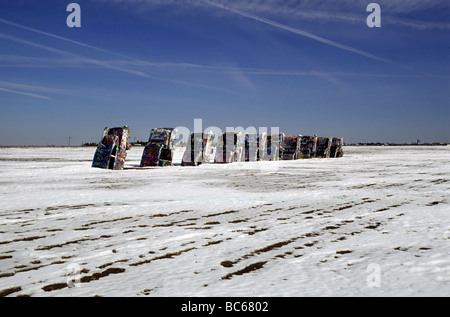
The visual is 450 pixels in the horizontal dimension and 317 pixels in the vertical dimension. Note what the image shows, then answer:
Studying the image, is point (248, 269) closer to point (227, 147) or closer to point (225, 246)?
point (225, 246)

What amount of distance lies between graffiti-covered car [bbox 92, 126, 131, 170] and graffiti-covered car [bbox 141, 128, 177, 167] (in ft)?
5.83

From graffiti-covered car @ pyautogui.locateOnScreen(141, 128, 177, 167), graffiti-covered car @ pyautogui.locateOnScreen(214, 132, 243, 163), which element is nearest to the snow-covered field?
graffiti-covered car @ pyautogui.locateOnScreen(141, 128, 177, 167)

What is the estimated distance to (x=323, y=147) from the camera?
1236 inches

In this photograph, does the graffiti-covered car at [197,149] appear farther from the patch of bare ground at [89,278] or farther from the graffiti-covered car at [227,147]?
the patch of bare ground at [89,278]

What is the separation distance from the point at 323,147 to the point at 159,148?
17.4 meters

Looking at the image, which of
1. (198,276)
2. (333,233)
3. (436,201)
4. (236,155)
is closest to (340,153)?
(236,155)

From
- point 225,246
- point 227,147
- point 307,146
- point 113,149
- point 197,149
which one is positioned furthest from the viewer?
point 307,146

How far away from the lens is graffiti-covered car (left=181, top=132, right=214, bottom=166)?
19938mm

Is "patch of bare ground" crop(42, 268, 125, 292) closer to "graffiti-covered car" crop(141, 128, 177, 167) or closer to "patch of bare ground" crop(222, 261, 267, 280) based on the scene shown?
"patch of bare ground" crop(222, 261, 267, 280)

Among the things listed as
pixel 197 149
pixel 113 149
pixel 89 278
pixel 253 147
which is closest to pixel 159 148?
pixel 197 149

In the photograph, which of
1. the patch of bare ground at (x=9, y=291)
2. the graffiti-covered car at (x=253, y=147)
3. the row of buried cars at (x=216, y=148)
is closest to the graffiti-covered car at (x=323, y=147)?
the row of buried cars at (x=216, y=148)

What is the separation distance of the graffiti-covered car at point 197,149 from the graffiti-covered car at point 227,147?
183 cm

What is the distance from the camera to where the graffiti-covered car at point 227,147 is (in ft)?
75.2

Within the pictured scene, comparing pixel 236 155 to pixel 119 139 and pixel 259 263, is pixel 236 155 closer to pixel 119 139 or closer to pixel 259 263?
pixel 119 139
